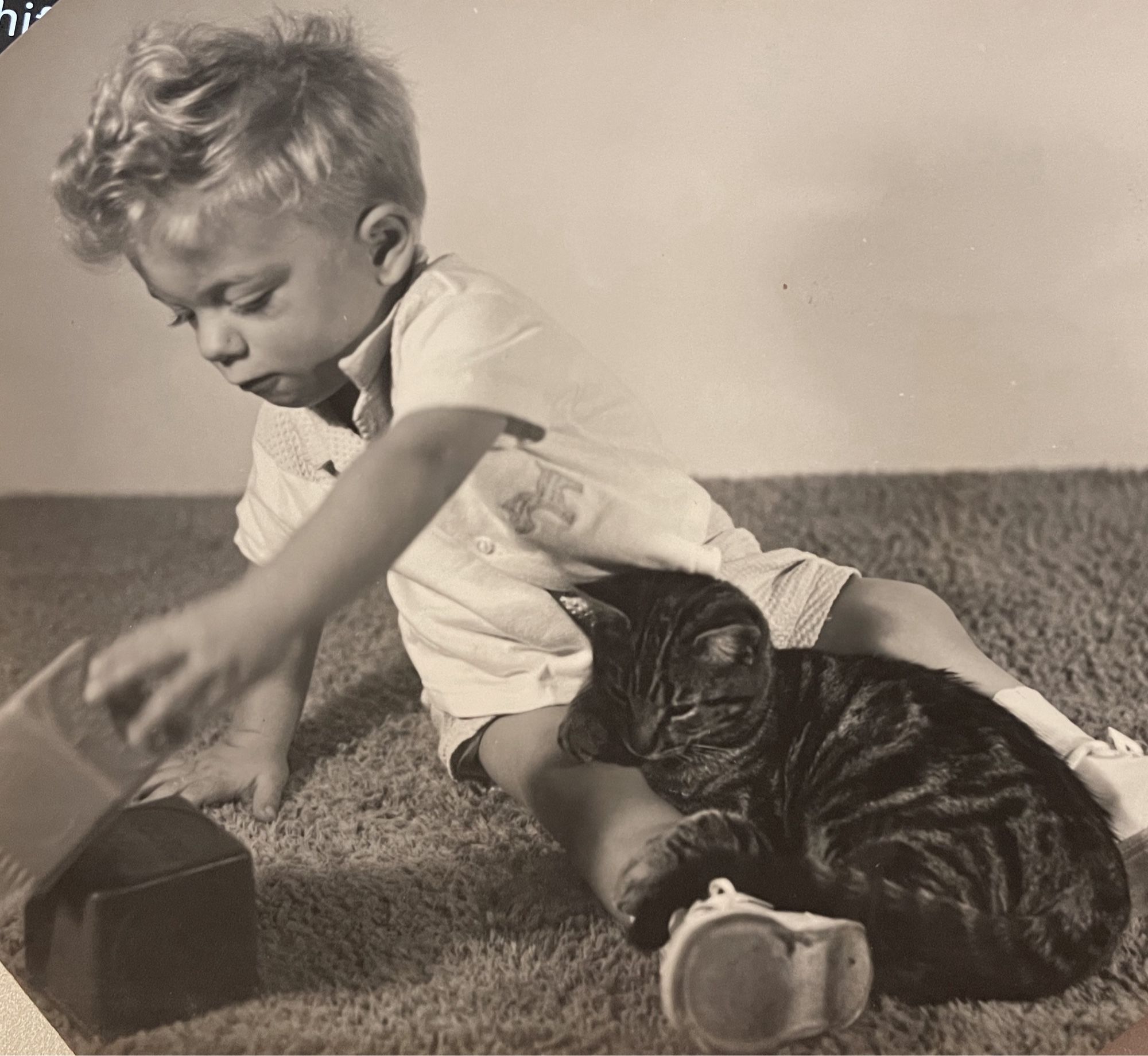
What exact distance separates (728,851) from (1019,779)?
0.17 m

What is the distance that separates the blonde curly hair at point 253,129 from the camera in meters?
0.62

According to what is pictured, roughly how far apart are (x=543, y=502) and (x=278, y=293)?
0.18 metres

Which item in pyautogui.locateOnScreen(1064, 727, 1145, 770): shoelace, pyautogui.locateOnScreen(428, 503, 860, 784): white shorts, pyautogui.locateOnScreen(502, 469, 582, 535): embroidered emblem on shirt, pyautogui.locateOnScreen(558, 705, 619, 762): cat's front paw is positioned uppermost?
pyautogui.locateOnScreen(502, 469, 582, 535): embroidered emblem on shirt

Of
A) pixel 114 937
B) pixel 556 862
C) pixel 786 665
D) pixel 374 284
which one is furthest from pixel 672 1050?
pixel 374 284

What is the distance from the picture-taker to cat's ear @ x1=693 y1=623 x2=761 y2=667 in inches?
25.3

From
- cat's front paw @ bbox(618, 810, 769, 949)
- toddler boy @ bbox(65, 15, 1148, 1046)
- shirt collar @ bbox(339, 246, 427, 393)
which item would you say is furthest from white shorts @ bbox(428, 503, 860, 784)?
shirt collar @ bbox(339, 246, 427, 393)

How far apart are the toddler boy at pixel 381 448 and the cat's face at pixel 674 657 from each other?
13 mm

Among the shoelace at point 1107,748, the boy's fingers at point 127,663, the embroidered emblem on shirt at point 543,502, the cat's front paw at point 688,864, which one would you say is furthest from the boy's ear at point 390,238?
the shoelace at point 1107,748

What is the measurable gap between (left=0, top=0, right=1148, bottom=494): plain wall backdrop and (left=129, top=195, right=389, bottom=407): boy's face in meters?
0.04

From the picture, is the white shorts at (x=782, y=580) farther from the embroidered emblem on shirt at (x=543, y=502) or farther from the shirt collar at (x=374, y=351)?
the shirt collar at (x=374, y=351)

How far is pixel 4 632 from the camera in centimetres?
83

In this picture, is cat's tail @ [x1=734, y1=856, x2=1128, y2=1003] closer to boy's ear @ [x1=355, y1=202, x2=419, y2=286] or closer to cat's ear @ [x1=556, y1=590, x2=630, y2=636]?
cat's ear @ [x1=556, y1=590, x2=630, y2=636]

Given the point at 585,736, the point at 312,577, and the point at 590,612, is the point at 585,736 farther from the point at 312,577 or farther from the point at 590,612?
the point at 312,577

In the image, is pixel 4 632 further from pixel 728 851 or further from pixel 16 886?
pixel 728 851
